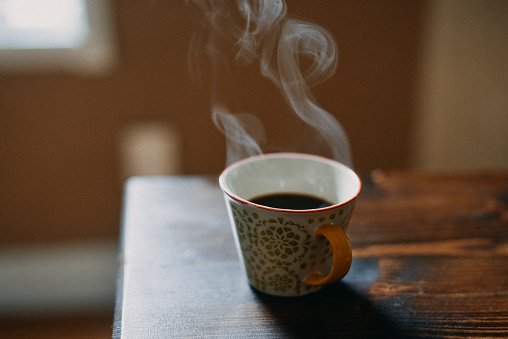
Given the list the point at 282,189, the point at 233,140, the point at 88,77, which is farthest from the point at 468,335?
the point at 88,77

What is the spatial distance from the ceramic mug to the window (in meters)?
0.89

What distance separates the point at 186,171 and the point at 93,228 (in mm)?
326

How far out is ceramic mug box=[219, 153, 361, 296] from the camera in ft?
1.86

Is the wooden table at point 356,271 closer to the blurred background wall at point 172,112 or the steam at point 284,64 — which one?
the steam at point 284,64

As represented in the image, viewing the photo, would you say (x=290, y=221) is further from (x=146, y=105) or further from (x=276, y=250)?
(x=146, y=105)

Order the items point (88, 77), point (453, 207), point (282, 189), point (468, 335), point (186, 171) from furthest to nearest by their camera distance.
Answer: point (186, 171) → point (88, 77) → point (453, 207) → point (282, 189) → point (468, 335)

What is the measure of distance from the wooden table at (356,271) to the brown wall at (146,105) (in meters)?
0.60

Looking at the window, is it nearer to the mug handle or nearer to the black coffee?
the black coffee

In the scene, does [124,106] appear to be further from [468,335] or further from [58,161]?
[468,335]

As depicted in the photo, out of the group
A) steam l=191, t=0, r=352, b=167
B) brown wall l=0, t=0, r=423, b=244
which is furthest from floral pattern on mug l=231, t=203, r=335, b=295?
brown wall l=0, t=0, r=423, b=244

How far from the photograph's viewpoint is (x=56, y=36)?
1.44m

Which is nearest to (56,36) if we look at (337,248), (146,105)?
(146,105)

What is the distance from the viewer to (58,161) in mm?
1525

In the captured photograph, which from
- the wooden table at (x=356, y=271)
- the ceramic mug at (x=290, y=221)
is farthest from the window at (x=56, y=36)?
the ceramic mug at (x=290, y=221)
